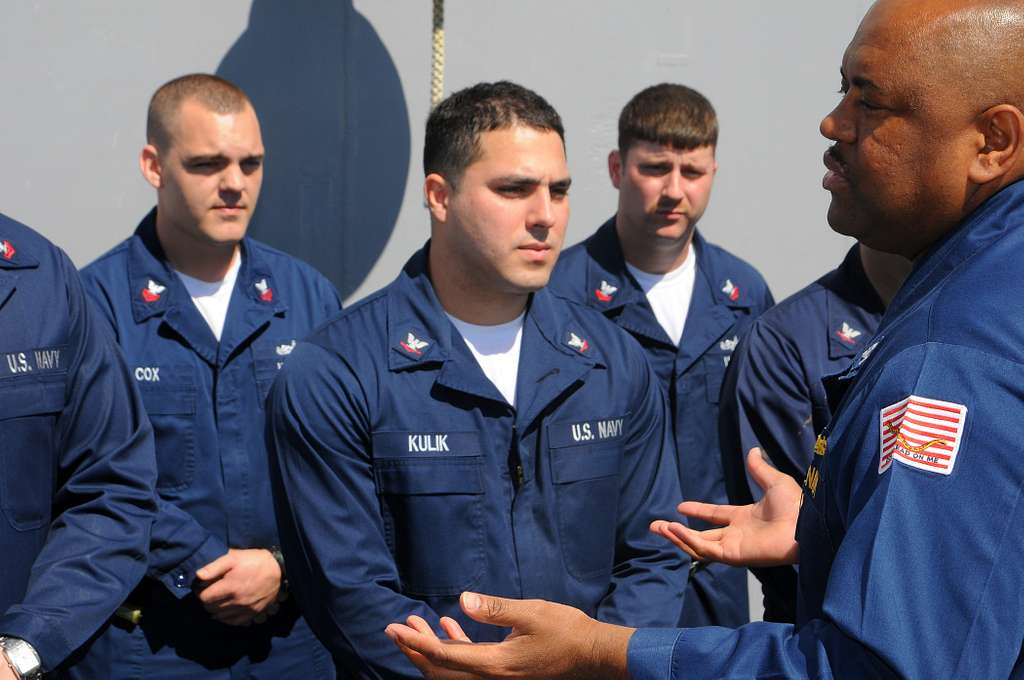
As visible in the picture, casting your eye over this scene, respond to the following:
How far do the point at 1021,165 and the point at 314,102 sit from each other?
271cm

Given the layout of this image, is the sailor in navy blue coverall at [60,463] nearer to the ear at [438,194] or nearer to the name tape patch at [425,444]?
the name tape patch at [425,444]

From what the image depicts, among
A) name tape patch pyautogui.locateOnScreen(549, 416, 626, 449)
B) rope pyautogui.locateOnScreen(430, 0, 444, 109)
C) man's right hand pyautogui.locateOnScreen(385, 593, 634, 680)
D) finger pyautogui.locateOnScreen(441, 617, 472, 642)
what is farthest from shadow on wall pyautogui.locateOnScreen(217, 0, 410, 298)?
man's right hand pyautogui.locateOnScreen(385, 593, 634, 680)

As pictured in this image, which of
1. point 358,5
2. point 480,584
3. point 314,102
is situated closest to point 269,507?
point 480,584

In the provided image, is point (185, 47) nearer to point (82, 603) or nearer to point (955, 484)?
point (82, 603)

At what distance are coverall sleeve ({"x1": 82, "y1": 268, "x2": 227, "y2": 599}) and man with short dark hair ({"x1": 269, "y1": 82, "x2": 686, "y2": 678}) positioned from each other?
49 centimetres

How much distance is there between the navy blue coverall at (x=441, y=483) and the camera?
→ 7.49 ft

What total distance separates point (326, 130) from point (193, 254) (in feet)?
2.44

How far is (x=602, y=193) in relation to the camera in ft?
13.5

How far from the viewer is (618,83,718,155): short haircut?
3.72 metres

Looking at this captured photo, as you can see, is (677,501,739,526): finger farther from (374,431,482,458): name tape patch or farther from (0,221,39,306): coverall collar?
(0,221,39,306): coverall collar

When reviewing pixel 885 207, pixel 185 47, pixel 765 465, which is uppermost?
pixel 185 47

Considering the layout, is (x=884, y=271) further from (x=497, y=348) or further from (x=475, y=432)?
(x=475, y=432)

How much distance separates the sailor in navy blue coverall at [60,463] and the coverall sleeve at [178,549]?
1.38 feet

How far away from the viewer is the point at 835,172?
1.60 meters
